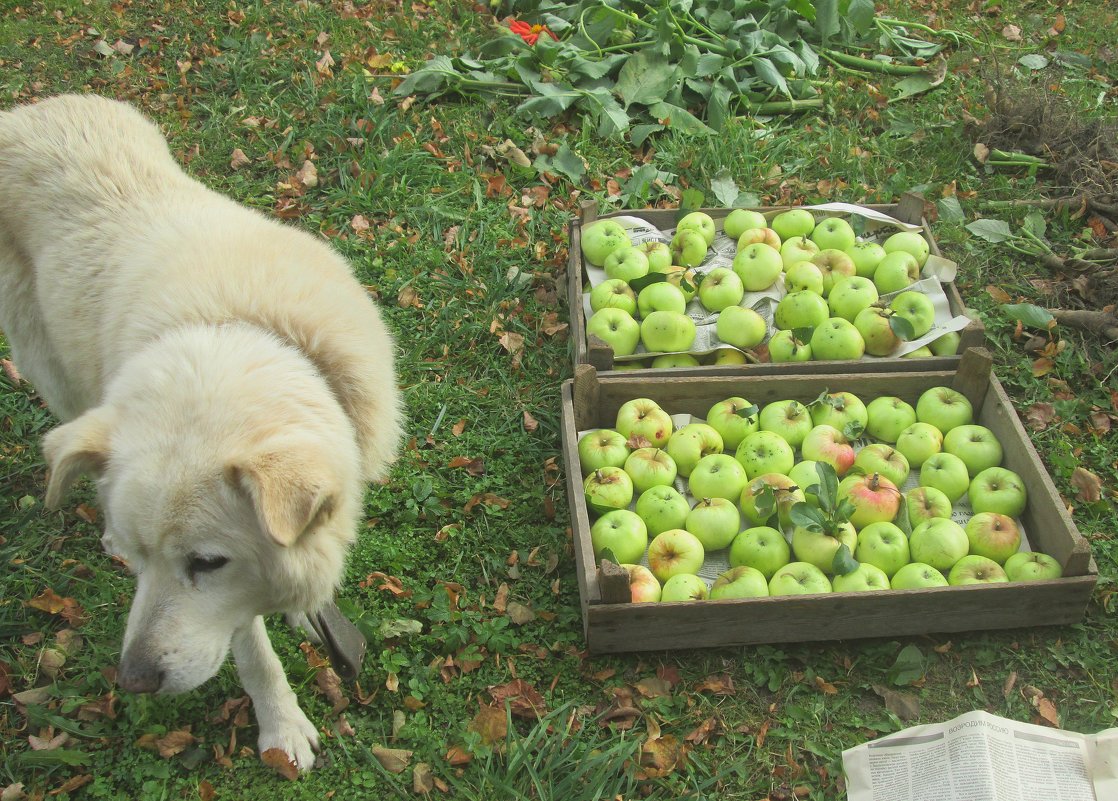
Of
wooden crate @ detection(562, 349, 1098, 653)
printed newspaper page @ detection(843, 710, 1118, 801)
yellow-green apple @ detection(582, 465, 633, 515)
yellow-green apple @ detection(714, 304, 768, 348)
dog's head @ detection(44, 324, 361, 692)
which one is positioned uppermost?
dog's head @ detection(44, 324, 361, 692)

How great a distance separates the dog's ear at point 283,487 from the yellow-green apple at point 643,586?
1377 mm

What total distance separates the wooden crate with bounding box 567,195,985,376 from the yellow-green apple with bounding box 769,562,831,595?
991mm

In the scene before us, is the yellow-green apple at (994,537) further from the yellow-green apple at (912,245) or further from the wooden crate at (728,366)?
the yellow-green apple at (912,245)

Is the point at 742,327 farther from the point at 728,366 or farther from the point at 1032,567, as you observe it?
the point at 1032,567

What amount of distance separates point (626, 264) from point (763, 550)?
1.76 meters

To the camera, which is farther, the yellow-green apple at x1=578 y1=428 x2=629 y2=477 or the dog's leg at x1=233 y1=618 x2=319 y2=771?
the yellow-green apple at x1=578 y1=428 x2=629 y2=477

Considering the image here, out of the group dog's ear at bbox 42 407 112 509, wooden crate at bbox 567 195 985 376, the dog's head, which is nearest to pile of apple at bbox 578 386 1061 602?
wooden crate at bbox 567 195 985 376

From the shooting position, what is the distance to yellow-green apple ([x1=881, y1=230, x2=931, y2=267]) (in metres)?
4.48

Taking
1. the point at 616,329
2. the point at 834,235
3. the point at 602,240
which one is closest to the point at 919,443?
the point at 834,235

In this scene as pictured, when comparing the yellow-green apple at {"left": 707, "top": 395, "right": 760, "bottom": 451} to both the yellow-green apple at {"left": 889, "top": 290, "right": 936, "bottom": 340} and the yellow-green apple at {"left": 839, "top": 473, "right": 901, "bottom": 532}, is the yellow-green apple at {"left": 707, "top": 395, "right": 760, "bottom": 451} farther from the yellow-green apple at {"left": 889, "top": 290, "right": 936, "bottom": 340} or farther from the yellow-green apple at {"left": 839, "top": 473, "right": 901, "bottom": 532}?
the yellow-green apple at {"left": 889, "top": 290, "right": 936, "bottom": 340}

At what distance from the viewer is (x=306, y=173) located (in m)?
5.70

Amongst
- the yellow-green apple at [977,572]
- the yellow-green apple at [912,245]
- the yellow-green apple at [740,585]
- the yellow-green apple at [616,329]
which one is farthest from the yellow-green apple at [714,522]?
the yellow-green apple at [912,245]

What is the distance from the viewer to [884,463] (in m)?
3.62

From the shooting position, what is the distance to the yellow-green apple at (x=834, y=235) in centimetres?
452
